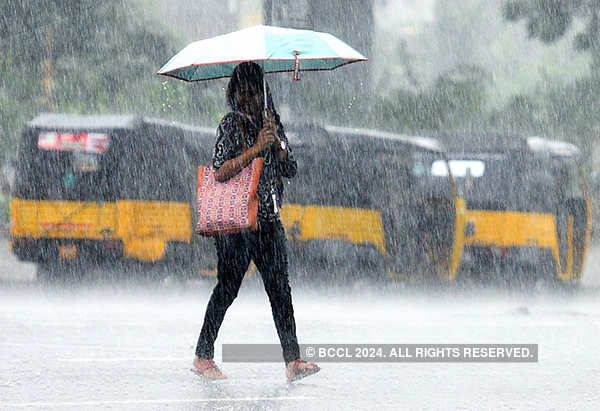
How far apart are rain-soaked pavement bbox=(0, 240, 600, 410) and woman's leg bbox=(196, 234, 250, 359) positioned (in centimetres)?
27

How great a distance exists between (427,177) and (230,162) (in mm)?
7677

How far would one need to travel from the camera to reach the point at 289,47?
23.0 feet

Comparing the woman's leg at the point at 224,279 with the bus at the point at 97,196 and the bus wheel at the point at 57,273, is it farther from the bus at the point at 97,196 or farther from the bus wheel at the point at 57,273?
the bus wheel at the point at 57,273

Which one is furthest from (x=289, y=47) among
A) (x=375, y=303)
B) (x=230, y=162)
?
(x=375, y=303)

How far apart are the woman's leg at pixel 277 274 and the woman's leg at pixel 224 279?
81 millimetres

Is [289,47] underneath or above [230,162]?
above

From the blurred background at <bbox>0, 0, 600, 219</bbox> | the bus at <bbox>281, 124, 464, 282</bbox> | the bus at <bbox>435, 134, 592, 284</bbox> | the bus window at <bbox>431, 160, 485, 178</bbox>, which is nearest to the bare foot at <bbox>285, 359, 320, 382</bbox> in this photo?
the bus at <bbox>281, 124, 464, 282</bbox>

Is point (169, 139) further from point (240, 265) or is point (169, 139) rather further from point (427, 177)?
point (240, 265)

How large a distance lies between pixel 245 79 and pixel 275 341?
3.00m

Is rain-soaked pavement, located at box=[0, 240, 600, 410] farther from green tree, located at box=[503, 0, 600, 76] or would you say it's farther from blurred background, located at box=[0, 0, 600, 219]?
green tree, located at box=[503, 0, 600, 76]

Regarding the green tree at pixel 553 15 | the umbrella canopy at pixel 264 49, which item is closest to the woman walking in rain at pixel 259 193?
the umbrella canopy at pixel 264 49

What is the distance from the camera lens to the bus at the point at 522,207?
14430mm

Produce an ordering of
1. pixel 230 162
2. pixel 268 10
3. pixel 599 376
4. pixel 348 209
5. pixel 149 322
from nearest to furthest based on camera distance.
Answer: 1. pixel 230 162
2. pixel 599 376
3. pixel 149 322
4. pixel 348 209
5. pixel 268 10

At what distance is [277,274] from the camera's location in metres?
7.03
